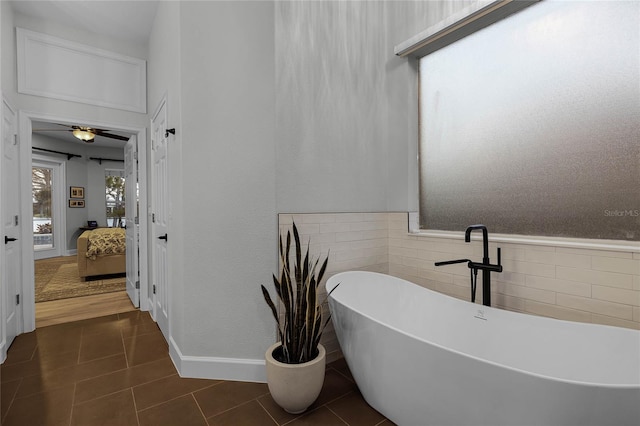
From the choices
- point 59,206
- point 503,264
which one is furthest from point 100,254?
point 503,264

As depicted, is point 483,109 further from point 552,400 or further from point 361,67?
point 552,400

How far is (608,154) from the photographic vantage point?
5.36 feet

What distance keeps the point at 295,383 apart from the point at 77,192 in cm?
781

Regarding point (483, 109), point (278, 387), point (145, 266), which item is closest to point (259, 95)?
point (483, 109)

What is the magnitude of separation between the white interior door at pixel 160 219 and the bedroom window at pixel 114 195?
5605mm

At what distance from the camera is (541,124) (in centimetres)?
186

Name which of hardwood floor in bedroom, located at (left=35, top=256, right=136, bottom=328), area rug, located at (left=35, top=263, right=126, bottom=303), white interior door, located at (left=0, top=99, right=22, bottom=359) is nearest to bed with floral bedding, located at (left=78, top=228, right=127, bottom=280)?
area rug, located at (left=35, top=263, right=126, bottom=303)

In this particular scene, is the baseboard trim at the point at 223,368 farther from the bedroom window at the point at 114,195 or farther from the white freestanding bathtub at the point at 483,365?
the bedroom window at the point at 114,195

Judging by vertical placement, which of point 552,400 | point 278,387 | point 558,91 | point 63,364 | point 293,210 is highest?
point 558,91

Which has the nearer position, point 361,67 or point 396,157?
point 361,67

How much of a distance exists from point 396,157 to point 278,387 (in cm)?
192

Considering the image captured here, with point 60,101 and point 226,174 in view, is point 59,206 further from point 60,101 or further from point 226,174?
point 226,174

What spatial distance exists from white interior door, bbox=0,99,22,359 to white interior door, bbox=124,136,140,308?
3.03 feet

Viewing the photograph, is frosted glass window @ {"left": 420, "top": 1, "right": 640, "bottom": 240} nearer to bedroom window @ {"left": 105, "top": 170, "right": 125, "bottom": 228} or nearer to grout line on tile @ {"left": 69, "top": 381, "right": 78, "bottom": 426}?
grout line on tile @ {"left": 69, "top": 381, "right": 78, "bottom": 426}
